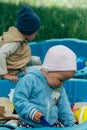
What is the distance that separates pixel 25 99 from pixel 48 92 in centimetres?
14

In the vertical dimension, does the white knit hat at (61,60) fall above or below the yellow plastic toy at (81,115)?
above

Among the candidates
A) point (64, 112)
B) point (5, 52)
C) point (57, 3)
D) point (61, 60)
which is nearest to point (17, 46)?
point (5, 52)

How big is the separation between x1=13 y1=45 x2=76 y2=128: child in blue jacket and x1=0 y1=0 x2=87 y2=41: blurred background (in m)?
2.36

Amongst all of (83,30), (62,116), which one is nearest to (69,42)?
(83,30)

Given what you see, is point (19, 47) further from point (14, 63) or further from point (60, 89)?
point (60, 89)

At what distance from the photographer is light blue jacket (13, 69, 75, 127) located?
244 cm

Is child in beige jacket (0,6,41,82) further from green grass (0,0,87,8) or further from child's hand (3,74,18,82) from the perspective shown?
green grass (0,0,87,8)

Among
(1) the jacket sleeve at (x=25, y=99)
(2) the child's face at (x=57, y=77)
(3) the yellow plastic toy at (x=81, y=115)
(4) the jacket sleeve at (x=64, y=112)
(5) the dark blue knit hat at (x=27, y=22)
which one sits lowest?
(3) the yellow plastic toy at (x=81, y=115)

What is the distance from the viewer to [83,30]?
5109 mm

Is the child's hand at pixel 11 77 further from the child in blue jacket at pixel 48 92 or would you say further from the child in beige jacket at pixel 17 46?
the child in blue jacket at pixel 48 92

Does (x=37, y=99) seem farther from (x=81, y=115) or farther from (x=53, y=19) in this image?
(x=53, y=19)

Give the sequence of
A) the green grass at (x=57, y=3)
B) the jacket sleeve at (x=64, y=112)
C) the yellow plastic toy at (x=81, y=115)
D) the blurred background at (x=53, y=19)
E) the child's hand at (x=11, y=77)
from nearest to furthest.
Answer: the jacket sleeve at (x=64, y=112)
the yellow plastic toy at (x=81, y=115)
the child's hand at (x=11, y=77)
the blurred background at (x=53, y=19)
the green grass at (x=57, y=3)

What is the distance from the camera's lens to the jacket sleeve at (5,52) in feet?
10.7

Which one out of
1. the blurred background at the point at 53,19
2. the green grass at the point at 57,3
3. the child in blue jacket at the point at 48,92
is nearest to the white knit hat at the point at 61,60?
the child in blue jacket at the point at 48,92
